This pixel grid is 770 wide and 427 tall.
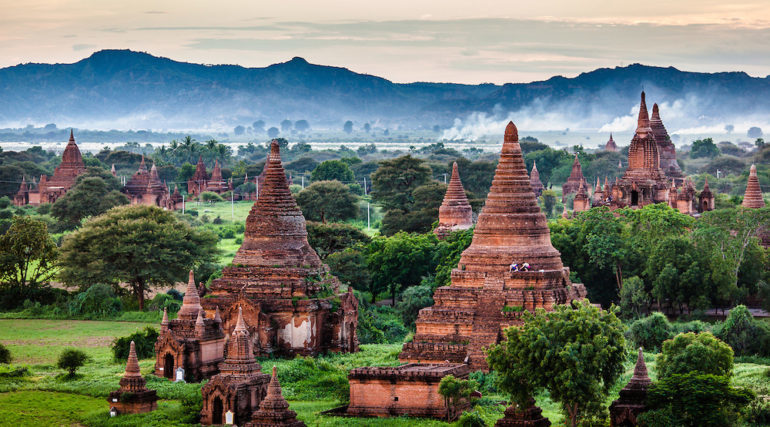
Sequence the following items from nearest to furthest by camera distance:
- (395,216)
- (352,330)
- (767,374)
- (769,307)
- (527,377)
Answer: (527,377)
(767,374)
(352,330)
(769,307)
(395,216)

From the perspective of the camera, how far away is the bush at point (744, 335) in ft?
160

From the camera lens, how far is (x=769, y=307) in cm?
5688

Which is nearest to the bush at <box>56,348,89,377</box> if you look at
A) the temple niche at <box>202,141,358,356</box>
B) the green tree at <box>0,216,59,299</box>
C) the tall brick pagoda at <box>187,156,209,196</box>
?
the temple niche at <box>202,141,358,356</box>

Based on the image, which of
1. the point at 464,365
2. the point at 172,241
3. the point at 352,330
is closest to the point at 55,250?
the point at 172,241

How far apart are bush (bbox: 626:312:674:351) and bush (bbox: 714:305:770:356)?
5.70 feet

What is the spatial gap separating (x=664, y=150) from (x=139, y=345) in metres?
45.9

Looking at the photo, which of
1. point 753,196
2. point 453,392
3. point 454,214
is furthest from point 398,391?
point 753,196

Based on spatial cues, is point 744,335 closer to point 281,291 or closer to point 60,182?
point 281,291

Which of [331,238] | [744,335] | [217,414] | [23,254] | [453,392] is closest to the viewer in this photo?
[453,392]

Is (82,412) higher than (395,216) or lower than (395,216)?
A: lower

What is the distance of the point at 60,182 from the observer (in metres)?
122

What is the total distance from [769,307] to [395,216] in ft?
95.4

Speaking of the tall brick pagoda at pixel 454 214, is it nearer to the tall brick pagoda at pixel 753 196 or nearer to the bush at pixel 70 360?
the tall brick pagoda at pixel 753 196

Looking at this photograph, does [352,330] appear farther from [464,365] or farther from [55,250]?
[55,250]
